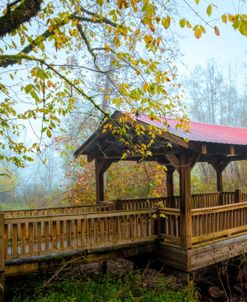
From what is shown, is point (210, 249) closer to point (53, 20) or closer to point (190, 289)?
point (190, 289)

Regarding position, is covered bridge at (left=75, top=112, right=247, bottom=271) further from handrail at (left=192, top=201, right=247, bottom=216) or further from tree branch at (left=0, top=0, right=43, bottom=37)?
tree branch at (left=0, top=0, right=43, bottom=37)

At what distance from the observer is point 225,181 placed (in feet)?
58.4

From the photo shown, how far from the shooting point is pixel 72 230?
573 centimetres

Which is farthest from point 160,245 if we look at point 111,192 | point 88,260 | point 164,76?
point 111,192

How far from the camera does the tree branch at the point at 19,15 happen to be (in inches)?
172

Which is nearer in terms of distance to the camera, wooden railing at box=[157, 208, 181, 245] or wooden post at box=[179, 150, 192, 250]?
wooden post at box=[179, 150, 192, 250]

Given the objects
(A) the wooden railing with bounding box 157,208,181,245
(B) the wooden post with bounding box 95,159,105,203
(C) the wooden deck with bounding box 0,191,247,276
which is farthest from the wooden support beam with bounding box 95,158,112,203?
(A) the wooden railing with bounding box 157,208,181,245

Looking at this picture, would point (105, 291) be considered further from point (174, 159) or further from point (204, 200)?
point (204, 200)

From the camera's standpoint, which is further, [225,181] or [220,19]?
[225,181]

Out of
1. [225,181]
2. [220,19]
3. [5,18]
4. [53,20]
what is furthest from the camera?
[225,181]

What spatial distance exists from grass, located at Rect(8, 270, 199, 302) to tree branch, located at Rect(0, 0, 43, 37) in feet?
14.6

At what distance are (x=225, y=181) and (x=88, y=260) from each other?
13.9 metres

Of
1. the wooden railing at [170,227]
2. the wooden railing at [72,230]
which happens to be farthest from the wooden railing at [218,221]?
the wooden railing at [72,230]

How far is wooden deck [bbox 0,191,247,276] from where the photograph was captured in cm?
525
